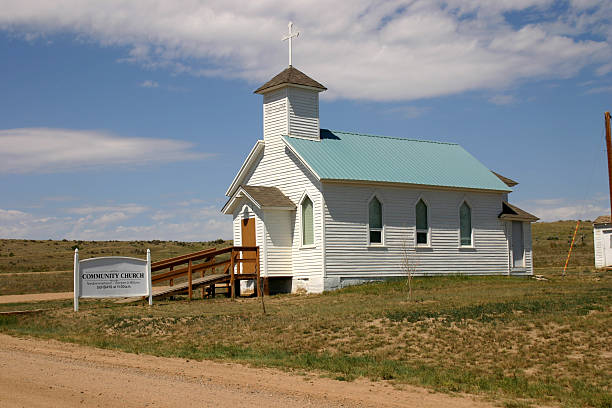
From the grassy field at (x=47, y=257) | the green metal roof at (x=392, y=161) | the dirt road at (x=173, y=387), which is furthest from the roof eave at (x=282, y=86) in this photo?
the dirt road at (x=173, y=387)

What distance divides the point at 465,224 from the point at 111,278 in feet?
51.8

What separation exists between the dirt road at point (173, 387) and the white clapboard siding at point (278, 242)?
13953 mm

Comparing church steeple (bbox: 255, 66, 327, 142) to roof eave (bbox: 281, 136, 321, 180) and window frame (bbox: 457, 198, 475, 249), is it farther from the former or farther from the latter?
window frame (bbox: 457, 198, 475, 249)

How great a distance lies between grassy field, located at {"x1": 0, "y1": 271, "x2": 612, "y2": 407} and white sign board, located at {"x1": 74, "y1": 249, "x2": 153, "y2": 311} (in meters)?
0.56

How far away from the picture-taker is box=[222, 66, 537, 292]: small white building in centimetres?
2670

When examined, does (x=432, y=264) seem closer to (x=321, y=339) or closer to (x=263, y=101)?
(x=263, y=101)

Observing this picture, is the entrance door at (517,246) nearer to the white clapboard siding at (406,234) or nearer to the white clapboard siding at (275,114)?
the white clapboard siding at (406,234)

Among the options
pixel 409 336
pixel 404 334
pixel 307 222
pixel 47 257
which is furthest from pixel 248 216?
pixel 47 257

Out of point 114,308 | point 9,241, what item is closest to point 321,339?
point 114,308

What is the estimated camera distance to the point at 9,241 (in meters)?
76.8

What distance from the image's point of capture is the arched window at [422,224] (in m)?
29.2

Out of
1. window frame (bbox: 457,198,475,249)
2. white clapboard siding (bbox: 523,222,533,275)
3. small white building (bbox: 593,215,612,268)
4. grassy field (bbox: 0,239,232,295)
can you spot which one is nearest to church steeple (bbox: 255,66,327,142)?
window frame (bbox: 457,198,475,249)

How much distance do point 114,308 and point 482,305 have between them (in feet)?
37.8

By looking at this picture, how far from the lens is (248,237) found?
28.5 meters
